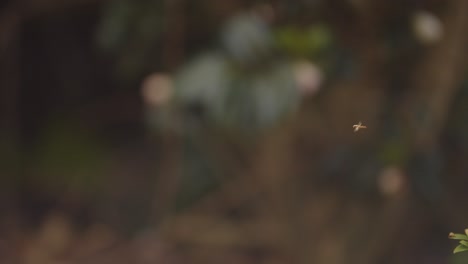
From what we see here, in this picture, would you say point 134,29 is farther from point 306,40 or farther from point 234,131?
point 306,40

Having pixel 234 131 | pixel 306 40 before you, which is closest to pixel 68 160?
pixel 234 131

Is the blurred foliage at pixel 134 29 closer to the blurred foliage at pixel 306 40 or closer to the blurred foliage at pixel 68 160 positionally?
the blurred foliage at pixel 306 40

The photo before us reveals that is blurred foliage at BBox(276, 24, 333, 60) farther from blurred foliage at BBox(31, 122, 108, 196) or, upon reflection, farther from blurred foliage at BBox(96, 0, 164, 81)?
blurred foliage at BBox(31, 122, 108, 196)

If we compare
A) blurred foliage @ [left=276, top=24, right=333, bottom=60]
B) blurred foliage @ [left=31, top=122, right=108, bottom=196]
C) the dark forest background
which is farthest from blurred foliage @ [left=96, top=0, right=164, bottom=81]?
blurred foliage @ [left=31, top=122, right=108, bottom=196]

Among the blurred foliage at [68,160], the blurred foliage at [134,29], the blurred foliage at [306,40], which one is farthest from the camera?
the blurred foliage at [68,160]

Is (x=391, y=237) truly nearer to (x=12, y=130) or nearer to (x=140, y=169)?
(x=140, y=169)

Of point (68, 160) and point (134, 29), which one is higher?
point (68, 160)

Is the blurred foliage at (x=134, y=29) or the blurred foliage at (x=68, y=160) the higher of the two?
the blurred foliage at (x=68, y=160)

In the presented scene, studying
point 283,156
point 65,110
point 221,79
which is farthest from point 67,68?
point 221,79

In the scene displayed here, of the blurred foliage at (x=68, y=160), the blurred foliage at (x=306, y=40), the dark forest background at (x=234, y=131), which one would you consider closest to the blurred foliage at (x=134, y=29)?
the dark forest background at (x=234, y=131)
